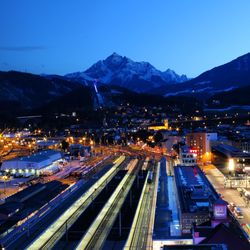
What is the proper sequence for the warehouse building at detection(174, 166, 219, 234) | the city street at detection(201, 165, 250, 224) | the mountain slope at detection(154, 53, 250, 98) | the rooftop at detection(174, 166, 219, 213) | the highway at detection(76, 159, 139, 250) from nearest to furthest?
1. the highway at detection(76, 159, 139, 250)
2. the warehouse building at detection(174, 166, 219, 234)
3. the rooftop at detection(174, 166, 219, 213)
4. the city street at detection(201, 165, 250, 224)
5. the mountain slope at detection(154, 53, 250, 98)

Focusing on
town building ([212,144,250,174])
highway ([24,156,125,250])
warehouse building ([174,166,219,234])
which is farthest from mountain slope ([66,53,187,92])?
warehouse building ([174,166,219,234])

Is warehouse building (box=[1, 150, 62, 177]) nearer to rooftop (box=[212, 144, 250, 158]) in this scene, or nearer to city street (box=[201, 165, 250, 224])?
city street (box=[201, 165, 250, 224])

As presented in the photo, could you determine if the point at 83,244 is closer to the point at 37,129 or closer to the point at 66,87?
the point at 37,129

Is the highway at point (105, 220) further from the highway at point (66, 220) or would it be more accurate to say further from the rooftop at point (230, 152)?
the rooftop at point (230, 152)

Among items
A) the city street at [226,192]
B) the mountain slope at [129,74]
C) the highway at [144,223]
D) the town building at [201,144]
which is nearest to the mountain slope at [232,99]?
the town building at [201,144]

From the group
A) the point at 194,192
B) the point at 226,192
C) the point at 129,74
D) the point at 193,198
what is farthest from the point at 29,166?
the point at 129,74

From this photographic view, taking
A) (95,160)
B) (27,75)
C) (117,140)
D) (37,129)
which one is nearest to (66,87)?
(27,75)
